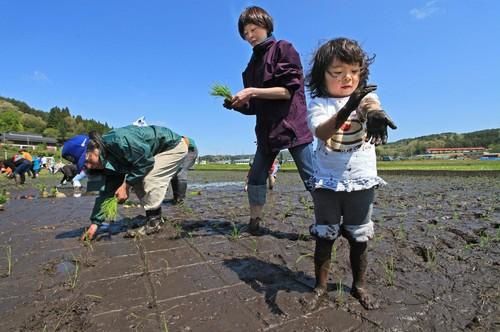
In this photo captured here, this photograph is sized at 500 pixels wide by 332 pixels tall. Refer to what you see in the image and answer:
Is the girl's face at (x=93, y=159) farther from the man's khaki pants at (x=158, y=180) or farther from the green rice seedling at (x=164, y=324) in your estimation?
the green rice seedling at (x=164, y=324)

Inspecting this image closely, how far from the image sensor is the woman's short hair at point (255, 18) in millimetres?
3426

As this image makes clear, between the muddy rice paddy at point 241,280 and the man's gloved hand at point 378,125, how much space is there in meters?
1.02

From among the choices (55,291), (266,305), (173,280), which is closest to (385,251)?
(266,305)

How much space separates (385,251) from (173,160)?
3.11m

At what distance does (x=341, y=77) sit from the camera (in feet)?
6.75

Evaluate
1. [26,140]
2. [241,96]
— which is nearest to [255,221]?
[241,96]

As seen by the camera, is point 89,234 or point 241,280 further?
point 89,234

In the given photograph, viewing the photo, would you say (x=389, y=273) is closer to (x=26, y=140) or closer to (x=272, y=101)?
(x=272, y=101)

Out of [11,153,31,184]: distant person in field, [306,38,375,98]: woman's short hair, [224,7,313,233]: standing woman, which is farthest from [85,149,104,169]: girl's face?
[11,153,31,184]: distant person in field

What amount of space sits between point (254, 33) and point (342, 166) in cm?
217

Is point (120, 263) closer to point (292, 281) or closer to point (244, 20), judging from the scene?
point (292, 281)

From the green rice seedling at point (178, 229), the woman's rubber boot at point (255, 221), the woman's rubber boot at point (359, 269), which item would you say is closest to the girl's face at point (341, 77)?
the woman's rubber boot at point (359, 269)

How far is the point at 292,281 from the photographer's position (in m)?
2.28

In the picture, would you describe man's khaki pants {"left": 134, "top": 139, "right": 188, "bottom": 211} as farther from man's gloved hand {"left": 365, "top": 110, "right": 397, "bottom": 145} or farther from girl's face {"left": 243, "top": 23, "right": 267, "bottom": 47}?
man's gloved hand {"left": 365, "top": 110, "right": 397, "bottom": 145}
